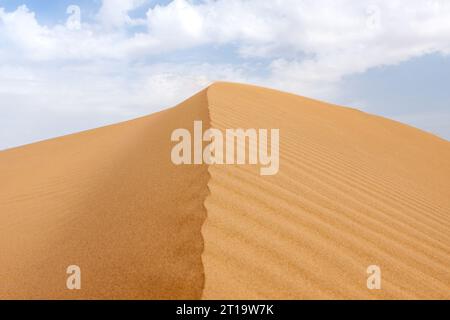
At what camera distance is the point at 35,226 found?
384cm

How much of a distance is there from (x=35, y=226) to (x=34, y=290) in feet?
5.14

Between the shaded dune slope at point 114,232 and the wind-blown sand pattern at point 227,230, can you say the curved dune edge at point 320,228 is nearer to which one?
the wind-blown sand pattern at point 227,230

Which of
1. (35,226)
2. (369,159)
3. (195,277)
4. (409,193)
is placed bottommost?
(195,277)

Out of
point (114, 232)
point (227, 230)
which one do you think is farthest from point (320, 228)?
point (114, 232)

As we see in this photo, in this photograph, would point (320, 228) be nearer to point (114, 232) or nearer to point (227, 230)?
point (227, 230)

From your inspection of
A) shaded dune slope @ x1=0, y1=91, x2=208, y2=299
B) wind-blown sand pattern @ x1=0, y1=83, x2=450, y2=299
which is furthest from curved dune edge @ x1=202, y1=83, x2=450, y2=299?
shaded dune slope @ x1=0, y1=91, x2=208, y2=299

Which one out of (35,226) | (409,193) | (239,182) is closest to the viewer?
(239,182)

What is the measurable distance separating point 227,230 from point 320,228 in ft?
2.39

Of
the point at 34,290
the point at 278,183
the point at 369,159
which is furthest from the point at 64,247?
the point at 369,159

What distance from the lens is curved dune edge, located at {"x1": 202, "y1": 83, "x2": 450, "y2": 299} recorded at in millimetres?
2074

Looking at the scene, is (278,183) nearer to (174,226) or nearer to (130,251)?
(174,226)

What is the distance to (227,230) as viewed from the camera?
7.85ft

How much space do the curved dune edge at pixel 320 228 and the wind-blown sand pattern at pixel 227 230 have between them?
1 centimetres
